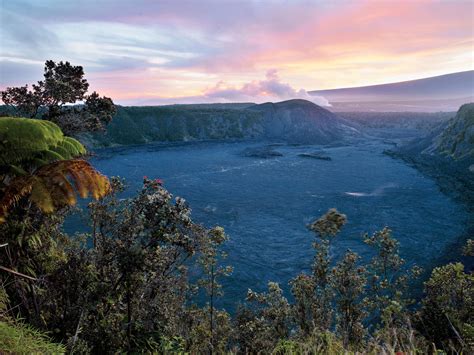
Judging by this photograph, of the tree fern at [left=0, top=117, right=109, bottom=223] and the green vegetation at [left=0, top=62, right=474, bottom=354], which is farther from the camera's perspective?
the tree fern at [left=0, top=117, right=109, bottom=223]

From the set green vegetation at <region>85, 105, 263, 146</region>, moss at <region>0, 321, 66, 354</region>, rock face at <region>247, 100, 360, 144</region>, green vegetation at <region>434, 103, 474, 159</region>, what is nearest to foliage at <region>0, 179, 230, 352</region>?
moss at <region>0, 321, 66, 354</region>

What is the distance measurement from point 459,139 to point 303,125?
8520cm

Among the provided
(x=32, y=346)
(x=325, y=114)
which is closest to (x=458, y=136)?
(x=325, y=114)

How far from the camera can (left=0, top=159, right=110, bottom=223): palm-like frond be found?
9.63 meters

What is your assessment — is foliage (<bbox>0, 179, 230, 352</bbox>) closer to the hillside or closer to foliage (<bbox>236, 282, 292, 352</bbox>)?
foliage (<bbox>236, 282, 292, 352</bbox>)

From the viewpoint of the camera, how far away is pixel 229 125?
179750 mm

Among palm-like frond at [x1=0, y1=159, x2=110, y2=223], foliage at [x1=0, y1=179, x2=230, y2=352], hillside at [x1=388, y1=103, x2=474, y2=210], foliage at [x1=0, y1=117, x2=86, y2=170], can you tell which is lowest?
hillside at [x1=388, y1=103, x2=474, y2=210]

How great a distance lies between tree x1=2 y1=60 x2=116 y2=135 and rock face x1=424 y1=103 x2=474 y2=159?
97.8m

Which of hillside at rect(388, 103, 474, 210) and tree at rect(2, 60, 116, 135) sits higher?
tree at rect(2, 60, 116, 135)

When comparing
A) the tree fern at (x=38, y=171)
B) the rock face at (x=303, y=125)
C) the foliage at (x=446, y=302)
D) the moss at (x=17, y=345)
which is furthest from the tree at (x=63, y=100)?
the rock face at (x=303, y=125)

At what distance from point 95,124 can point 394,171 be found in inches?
3536

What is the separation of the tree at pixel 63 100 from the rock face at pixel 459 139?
3850 inches

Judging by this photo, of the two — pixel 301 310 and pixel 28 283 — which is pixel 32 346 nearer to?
pixel 28 283

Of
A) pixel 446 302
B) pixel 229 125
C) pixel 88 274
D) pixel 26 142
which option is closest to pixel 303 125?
pixel 229 125
